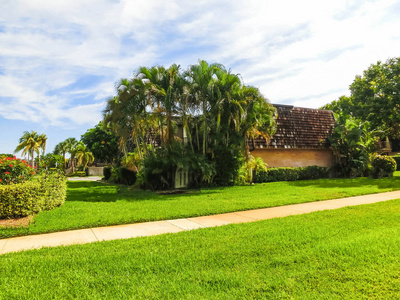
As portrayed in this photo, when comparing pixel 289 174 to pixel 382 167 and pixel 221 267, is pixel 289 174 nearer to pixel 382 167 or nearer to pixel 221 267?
pixel 382 167

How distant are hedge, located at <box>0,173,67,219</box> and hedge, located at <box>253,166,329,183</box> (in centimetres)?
1275

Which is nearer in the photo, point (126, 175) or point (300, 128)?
point (126, 175)

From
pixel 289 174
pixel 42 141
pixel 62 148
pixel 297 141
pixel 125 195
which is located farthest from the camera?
pixel 62 148

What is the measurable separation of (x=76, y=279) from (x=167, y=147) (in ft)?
37.3

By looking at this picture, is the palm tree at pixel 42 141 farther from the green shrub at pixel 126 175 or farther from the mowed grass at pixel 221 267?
the mowed grass at pixel 221 267

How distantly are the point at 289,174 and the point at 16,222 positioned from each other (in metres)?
16.7

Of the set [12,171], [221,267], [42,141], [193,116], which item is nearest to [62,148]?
[42,141]

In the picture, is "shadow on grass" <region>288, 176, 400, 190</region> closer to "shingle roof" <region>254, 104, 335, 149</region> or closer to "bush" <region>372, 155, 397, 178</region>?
"bush" <region>372, 155, 397, 178</region>

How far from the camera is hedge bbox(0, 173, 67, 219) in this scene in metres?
7.00

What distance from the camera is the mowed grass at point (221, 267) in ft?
10.7

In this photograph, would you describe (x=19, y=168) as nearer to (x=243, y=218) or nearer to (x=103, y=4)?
(x=103, y=4)

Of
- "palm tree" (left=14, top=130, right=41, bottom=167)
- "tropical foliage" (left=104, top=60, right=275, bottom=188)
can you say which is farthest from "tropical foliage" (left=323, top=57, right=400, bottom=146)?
"palm tree" (left=14, top=130, right=41, bottom=167)

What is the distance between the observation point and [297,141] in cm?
2156

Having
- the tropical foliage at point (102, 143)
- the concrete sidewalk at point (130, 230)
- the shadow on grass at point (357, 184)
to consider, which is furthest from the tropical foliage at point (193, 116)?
the tropical foliage at point (102, 143)
